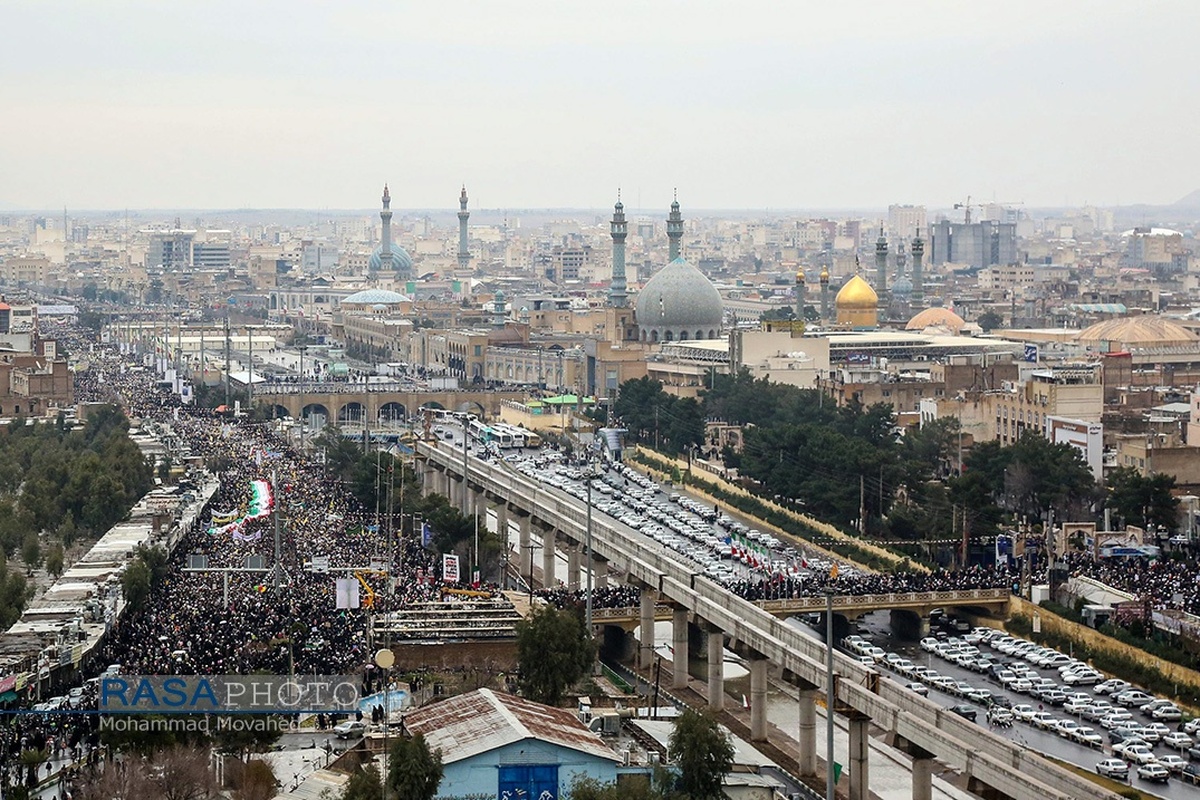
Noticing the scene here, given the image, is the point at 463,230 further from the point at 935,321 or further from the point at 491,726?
the point at 491,726

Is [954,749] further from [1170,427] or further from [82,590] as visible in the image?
[1170,427]

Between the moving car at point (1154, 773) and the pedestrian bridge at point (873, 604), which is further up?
the pedestrian bridge at point (873, 604)

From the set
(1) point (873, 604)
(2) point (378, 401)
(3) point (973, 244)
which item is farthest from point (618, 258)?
(3) point (973, 244)

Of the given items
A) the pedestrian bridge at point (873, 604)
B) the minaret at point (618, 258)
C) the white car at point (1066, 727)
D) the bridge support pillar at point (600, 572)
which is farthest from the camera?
the minaret at point (618, 258)


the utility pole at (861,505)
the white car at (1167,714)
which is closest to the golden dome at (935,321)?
the utility pole at (861,505)

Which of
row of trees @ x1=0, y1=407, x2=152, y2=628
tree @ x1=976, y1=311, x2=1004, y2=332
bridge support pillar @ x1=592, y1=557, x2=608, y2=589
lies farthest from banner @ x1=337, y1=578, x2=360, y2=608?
tree @ x1=976, y1=311, x2=1004, y2=332

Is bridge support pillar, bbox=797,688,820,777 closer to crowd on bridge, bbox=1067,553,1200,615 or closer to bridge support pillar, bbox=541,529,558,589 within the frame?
crowd on bridge, bbox=1067,553,1200,615

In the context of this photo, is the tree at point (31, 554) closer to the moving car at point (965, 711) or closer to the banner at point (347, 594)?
the banner at point (347, 594)
